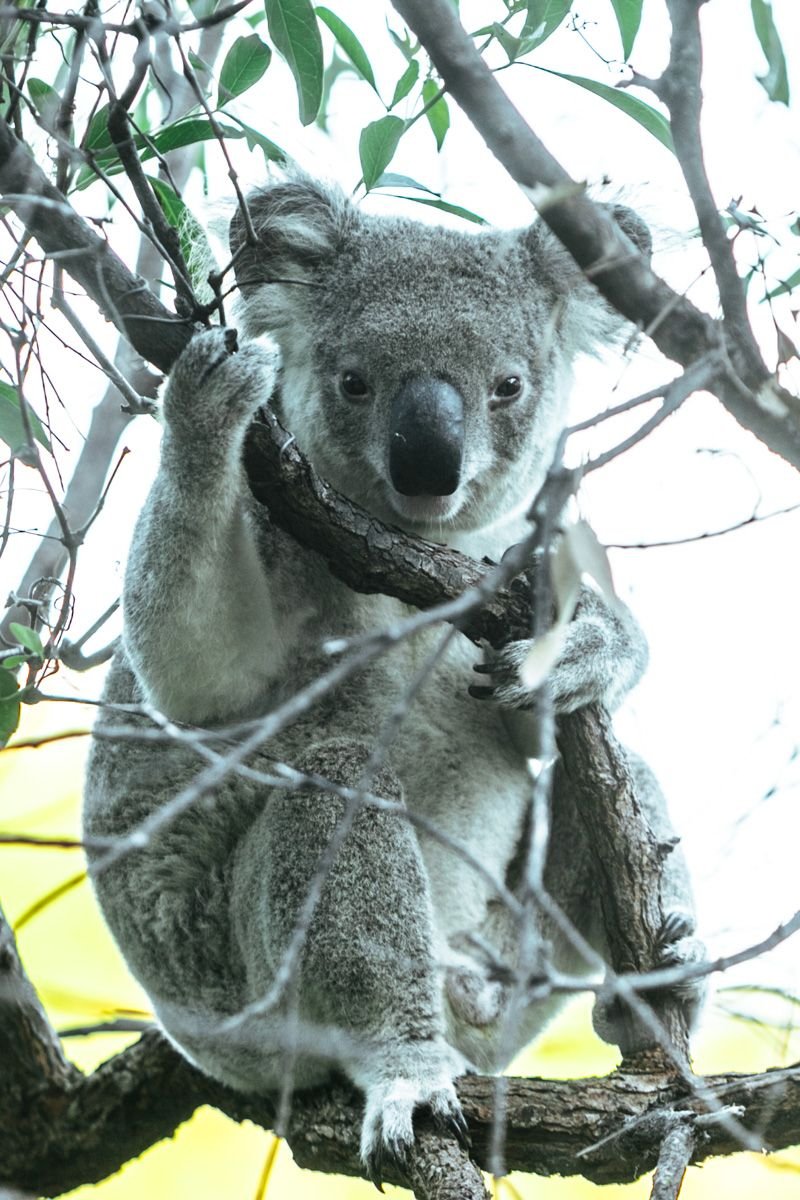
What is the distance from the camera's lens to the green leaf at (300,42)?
264 cm

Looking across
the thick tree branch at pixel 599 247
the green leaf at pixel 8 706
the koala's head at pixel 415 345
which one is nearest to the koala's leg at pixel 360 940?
the green leaf at pixel 8 706

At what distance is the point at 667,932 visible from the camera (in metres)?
3.01

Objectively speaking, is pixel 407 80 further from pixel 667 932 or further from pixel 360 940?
pixel 667 932

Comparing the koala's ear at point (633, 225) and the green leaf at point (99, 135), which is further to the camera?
the koala's ear at point (633, 225)

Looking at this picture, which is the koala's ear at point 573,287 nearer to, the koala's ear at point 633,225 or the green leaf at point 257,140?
the koala's ear at point 633,225

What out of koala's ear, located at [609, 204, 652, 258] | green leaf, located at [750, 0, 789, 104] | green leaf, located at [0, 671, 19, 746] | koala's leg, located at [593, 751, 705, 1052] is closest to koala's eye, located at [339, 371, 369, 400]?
koala's ear, located at [609, 204, 652, 258]

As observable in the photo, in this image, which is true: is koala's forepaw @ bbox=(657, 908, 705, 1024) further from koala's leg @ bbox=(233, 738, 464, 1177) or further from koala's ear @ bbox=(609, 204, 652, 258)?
koala's ear @ bbox=(609, 204, 652, 258)

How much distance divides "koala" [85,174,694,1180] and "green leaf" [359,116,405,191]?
11.4 inches

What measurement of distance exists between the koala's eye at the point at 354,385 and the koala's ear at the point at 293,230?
391 mm

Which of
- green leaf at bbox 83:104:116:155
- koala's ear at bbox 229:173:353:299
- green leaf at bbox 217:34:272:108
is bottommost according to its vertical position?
green leaf at bbox 83:104:116:155

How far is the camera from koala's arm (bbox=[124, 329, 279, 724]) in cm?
264

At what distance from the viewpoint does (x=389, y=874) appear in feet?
9.43

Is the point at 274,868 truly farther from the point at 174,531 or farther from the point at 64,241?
the point at 64,241

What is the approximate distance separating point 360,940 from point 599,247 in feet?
5.85
